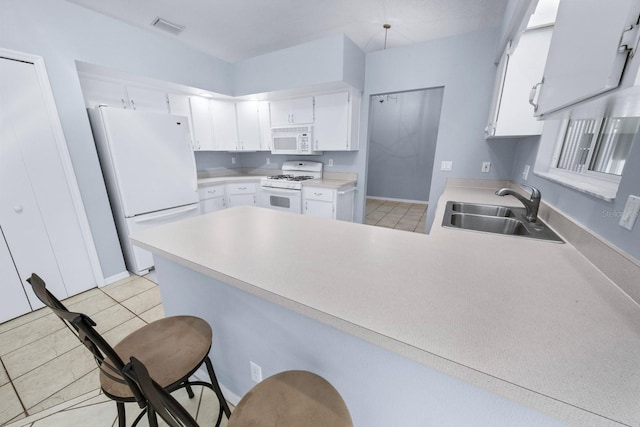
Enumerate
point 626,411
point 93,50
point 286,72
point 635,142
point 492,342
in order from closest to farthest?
point 626,411 < point 492,342 < point 635,142 < point 93,50 < point 286,72

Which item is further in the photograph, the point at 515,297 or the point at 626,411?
A: the point at 515,297

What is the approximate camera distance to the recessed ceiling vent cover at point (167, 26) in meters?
2.81

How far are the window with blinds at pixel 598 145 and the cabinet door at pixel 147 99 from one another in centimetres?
413

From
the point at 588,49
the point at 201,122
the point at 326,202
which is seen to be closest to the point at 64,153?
the point at 201,122

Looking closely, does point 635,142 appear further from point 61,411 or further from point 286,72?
point 286,72

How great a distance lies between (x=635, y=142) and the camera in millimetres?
793

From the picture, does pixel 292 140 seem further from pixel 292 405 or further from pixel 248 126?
pixel 292 405

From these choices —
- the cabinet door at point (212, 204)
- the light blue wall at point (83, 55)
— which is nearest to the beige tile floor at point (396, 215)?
the cabinet door at point (212, 204)

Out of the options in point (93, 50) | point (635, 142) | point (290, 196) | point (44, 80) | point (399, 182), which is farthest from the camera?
point (399, 182)

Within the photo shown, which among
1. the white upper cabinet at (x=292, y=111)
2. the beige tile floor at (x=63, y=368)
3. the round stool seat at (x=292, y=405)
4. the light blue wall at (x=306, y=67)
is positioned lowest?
the beige tile floor at (x=63, y=368)

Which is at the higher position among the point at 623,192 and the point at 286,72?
the point at 286,72

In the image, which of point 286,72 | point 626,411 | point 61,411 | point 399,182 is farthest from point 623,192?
point 399,182

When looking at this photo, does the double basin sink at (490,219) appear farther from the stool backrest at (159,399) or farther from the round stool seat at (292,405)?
the stool backrest at (159,399)

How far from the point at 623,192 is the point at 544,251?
319 millimetres
